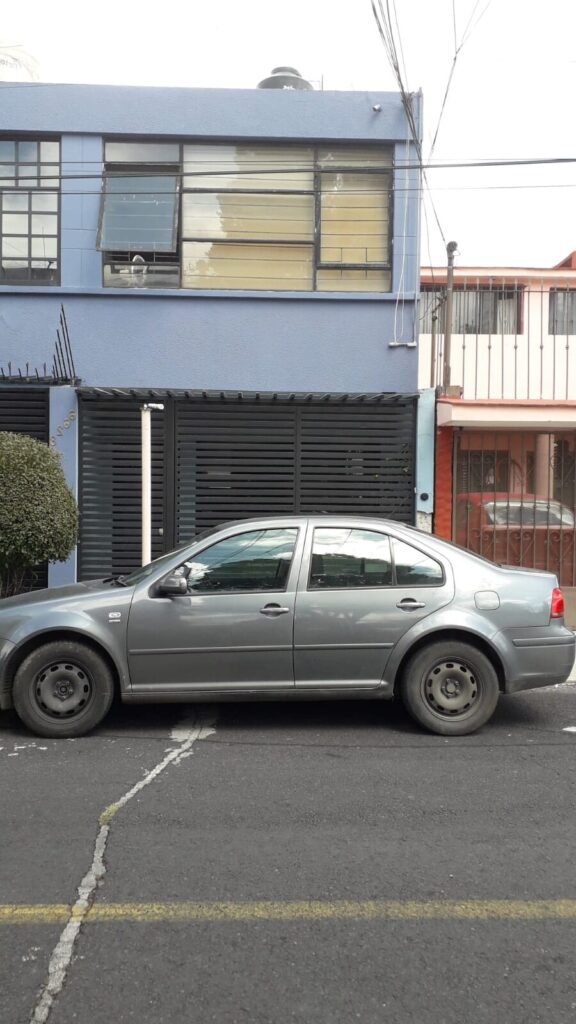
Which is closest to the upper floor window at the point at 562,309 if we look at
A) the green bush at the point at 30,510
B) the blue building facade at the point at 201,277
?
the blue building facade at the point at 201,277

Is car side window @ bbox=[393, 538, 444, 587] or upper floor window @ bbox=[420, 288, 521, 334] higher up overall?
upper floor window @ bbox=[420, 288, 521, 334]

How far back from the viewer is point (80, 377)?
10531 millimetres

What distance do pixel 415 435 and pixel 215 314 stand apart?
3044 mm

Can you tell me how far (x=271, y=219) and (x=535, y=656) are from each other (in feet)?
24.1

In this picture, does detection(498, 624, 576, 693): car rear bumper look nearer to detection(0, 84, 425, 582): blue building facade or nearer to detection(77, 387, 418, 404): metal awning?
detection(0, 84, 425, 582): blue building facade

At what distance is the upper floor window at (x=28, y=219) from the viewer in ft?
35.0

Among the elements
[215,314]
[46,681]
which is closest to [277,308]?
[215,314]

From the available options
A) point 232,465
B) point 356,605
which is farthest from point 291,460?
point 356,605

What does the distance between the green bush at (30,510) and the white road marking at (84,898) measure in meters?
3.32

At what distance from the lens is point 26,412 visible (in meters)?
10.5

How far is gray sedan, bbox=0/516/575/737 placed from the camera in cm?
555

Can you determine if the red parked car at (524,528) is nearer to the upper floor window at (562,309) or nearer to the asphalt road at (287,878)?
the upper floor window at (562,309)

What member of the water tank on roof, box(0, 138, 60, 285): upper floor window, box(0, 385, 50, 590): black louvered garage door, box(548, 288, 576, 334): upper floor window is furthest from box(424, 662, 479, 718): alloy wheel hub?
the water tank on roof

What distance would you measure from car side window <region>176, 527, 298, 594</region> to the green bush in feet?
9.54
